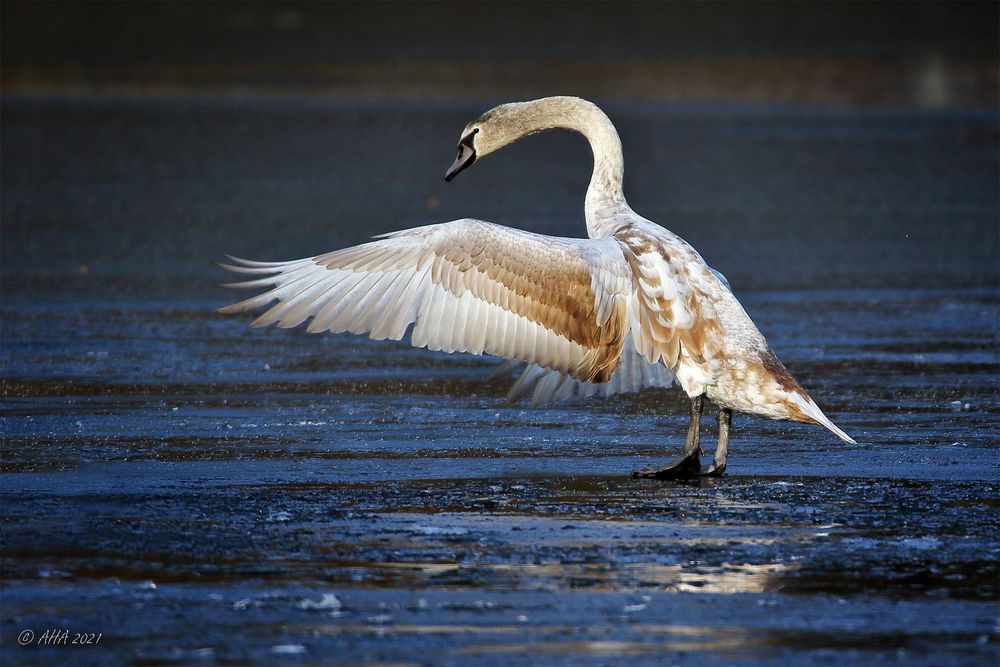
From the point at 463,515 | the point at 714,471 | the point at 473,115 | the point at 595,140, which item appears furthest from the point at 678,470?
the point at 473,115

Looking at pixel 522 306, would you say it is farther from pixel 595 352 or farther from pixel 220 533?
pixel 220 533

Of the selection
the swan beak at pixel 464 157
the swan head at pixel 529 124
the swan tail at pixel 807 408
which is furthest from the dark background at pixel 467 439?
the swan head at pixel 529 124

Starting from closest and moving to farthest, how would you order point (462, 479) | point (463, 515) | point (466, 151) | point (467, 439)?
1. point (463, 515)
2. point (462, 479)
3. point (467, 439)
4. point (466, 151)

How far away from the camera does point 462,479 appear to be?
23.1 ft

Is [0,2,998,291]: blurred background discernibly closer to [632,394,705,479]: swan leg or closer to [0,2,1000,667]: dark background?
[0,2,1000,667]: dark background

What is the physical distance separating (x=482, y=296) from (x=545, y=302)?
278 millimetres

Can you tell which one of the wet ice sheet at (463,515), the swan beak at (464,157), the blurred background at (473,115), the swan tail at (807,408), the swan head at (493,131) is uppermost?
the blurred background at (473,115)

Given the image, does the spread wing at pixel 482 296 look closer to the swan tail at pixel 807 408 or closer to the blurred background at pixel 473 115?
the swan tail at pixel 807 408

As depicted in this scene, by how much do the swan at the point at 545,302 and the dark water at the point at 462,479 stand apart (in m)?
0.45

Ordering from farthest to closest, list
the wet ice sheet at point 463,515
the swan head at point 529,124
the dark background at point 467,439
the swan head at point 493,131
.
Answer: the swan head at point 493,131, the swan head at point 529,124, the dark background at point 467,439, the wet ice sheet at point 463,515

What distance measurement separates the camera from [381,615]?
206 inches

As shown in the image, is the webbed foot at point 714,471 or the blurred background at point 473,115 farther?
the blurred background at point 473,115

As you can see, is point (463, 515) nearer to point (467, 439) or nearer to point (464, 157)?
point (467, 439)

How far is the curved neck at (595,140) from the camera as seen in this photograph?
8.23 m
